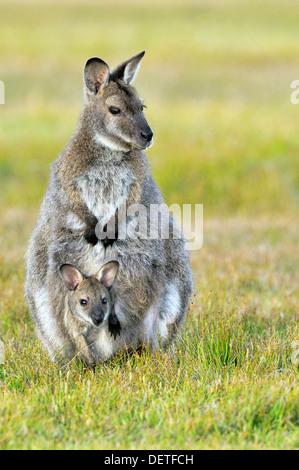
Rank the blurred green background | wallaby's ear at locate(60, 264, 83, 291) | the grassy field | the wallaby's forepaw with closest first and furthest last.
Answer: the grassy field, wallaby's ear at locate(60, 264, 83, 291), the wallaby's forepaw, the blurred green background

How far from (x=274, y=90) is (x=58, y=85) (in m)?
6.99

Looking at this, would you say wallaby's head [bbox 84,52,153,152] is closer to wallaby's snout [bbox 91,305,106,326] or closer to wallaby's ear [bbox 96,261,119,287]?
wallaby's ear [bbox 96,261,119,287]

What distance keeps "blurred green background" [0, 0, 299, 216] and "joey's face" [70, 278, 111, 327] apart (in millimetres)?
10084

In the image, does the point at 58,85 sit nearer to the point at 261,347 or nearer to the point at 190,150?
the point at 190,150

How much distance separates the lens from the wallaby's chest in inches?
228

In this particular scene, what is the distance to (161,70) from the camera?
28172mm

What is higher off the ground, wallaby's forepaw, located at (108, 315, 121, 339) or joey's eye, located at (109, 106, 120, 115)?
joey's eye, located at (109, 106, 120, 115)

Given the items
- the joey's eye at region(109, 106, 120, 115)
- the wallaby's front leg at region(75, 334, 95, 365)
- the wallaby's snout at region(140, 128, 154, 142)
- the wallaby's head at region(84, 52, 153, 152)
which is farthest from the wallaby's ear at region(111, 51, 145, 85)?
the wallaby's front leg at region(75, 334, 95, 365)

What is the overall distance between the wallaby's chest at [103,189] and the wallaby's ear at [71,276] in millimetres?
439

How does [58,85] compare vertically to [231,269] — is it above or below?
above

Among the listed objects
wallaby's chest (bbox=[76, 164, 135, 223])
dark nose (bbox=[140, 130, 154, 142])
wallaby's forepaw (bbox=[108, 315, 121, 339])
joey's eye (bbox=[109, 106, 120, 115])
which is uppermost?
joey's eye (bbox=[109, 106, 120, 115])
